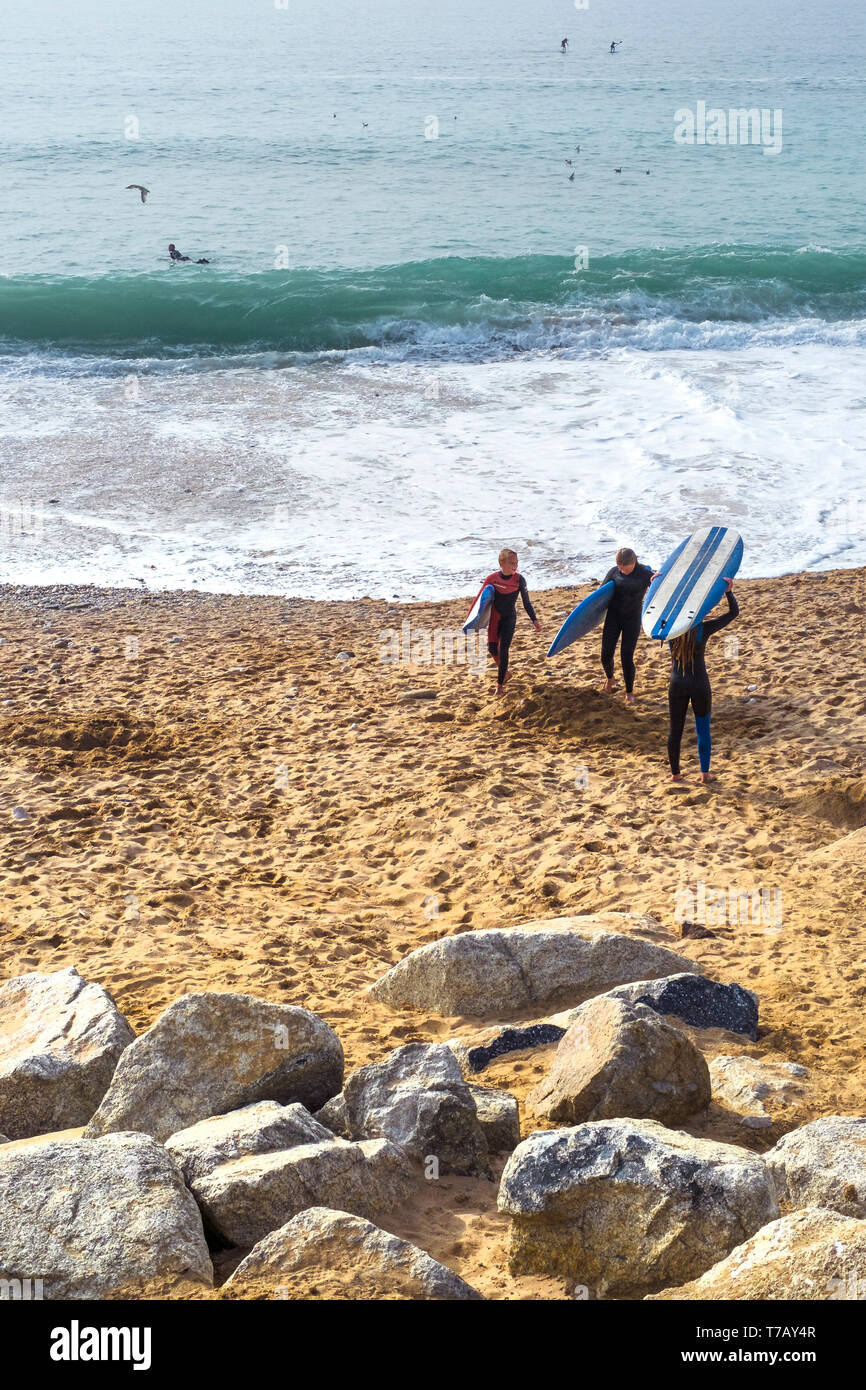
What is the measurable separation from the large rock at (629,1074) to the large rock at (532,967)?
48.5 inches

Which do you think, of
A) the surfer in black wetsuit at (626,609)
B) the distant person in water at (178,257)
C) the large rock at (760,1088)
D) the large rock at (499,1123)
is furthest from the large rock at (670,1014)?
the distant person in water at (178,257)

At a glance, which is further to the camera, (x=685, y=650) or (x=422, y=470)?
(x=422, y=470)

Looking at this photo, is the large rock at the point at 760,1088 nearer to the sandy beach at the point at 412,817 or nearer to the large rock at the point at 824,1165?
the sandy beach at the point at 412,817

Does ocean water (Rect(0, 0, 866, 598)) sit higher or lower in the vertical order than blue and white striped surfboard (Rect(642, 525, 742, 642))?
higher

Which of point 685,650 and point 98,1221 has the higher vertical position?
point 685,650

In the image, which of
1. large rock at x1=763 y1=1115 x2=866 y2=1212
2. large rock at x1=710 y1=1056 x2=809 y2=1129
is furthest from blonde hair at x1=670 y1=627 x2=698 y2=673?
large rock at x1=763 y1=1115 x2=866 y2=1212

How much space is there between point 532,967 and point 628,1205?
232 cm

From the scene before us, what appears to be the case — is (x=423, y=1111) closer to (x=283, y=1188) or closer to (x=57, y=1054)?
(x=283, y=1188)

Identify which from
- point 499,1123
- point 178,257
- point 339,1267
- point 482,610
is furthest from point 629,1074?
point 178,257

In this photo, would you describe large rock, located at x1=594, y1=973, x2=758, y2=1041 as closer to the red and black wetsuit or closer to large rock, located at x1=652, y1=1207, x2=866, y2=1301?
large rock, located at x1=652, y1=1207, x2=866, y2=1301

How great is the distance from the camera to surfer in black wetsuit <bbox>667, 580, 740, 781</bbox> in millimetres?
8477

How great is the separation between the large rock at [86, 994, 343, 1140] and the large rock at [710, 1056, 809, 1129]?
1.68 metres

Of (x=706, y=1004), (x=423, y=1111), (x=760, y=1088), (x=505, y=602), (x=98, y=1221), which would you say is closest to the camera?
(x=98, y=1221)

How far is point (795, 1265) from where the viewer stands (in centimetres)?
298
